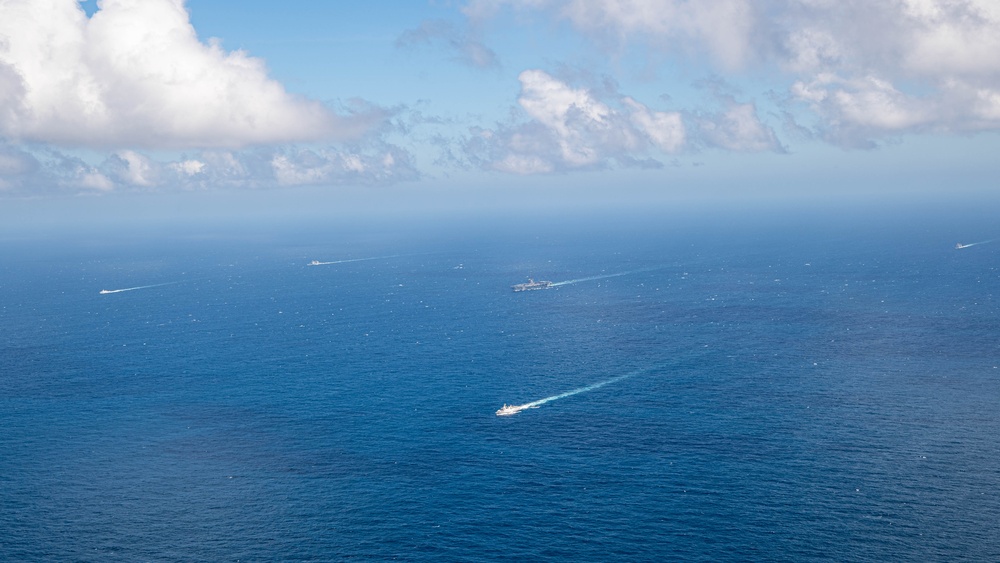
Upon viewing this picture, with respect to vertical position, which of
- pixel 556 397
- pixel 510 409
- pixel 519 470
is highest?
pixel 510 409

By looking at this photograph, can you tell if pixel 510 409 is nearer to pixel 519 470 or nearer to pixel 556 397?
pixel 556 397

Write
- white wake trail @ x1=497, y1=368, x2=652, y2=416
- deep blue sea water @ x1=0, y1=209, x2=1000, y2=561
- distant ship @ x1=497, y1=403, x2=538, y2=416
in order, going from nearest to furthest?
deep blue sea water @ x1=0, y1=209, x2=1000, y2=561, distant ship @ x1=497, y1=403, x2=538, y2=416, white wake trail @ x1=497, y1=368, x2=652, y2=416

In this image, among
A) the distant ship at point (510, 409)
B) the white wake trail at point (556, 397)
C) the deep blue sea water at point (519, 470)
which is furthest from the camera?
the white wake trail at point (556, 397)

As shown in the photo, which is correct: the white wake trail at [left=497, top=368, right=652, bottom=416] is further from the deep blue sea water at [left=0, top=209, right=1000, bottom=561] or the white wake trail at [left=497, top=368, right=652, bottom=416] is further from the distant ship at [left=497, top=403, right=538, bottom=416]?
the deep blue sea water at [left=0, top=209, right=1000, bottom=561]

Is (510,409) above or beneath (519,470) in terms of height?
above

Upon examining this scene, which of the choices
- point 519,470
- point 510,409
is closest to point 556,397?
point 510,409

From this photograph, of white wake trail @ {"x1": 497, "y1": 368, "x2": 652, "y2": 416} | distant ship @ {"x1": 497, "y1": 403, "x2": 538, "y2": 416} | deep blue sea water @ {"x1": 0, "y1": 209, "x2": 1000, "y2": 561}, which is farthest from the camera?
white wake trail @ {"x1": 497, "y1": 368, "x2": 652, "y2": 416}


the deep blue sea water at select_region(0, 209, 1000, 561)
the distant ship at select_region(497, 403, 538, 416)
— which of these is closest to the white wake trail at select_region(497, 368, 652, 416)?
the distant ship at select_region(497, 403, 538, 416)

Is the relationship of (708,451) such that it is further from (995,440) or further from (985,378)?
(985,378)

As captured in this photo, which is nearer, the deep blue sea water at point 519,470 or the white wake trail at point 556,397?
the deep blue sea water at point 519,470

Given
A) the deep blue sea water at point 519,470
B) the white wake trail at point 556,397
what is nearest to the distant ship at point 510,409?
the white wake trail at point 556,397

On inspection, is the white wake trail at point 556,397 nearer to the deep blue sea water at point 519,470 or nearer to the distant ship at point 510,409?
the distant ship at point 510,409
